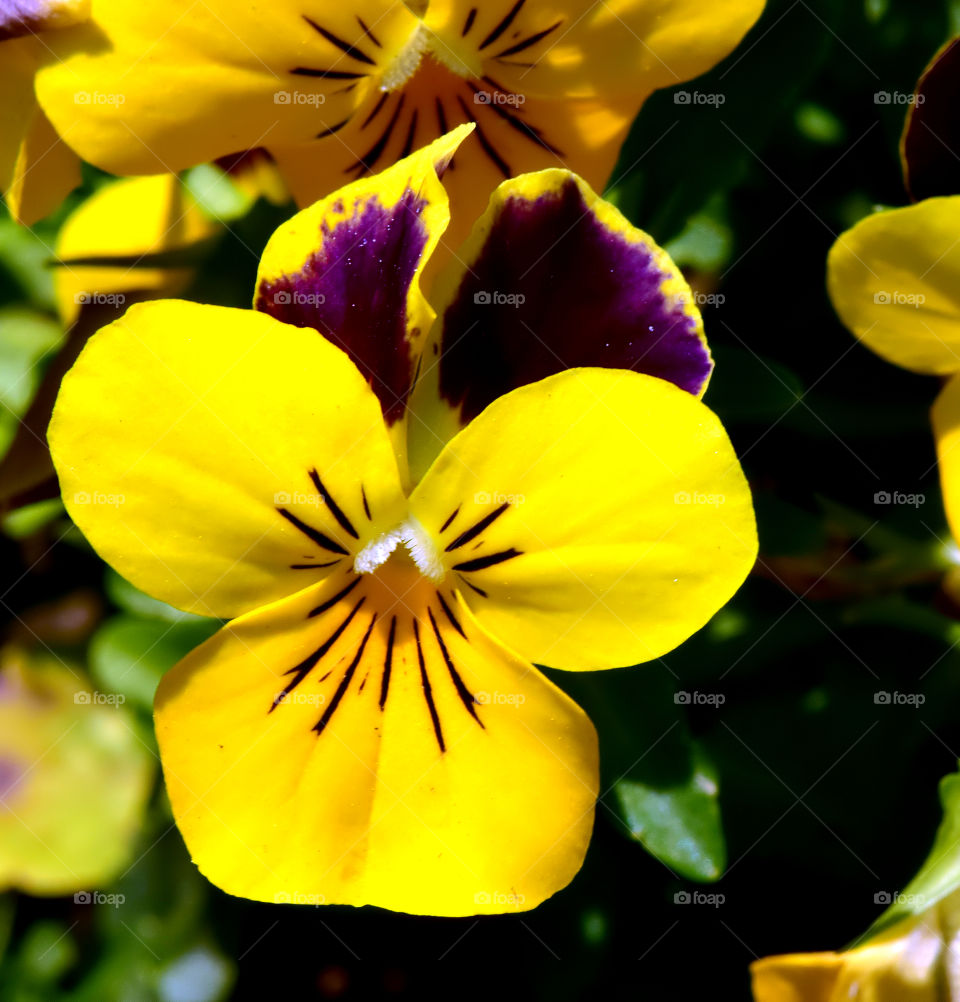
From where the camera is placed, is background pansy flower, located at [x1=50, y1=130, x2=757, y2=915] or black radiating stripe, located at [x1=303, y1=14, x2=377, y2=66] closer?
background pansy flower, located at [x1=50, y1=130, x2=757, y2=915]

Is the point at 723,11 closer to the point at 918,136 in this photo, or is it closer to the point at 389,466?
the point at 918,136

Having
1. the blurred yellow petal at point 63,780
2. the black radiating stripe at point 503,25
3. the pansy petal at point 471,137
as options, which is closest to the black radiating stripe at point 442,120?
the pansy petal at point 471,137

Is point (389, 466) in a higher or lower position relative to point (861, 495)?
higher

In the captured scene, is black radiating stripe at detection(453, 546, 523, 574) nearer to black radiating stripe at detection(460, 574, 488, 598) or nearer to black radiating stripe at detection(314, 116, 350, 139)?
black radiating stripe at detection(460, 574, 488, 598)

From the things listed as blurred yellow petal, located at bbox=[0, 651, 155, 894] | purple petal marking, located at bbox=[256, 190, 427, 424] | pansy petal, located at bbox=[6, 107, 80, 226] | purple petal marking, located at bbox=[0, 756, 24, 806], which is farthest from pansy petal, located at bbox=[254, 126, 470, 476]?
purple petal marking, located at bbox=[0, 756, 24, 806]

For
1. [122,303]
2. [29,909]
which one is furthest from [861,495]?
[29,909]
